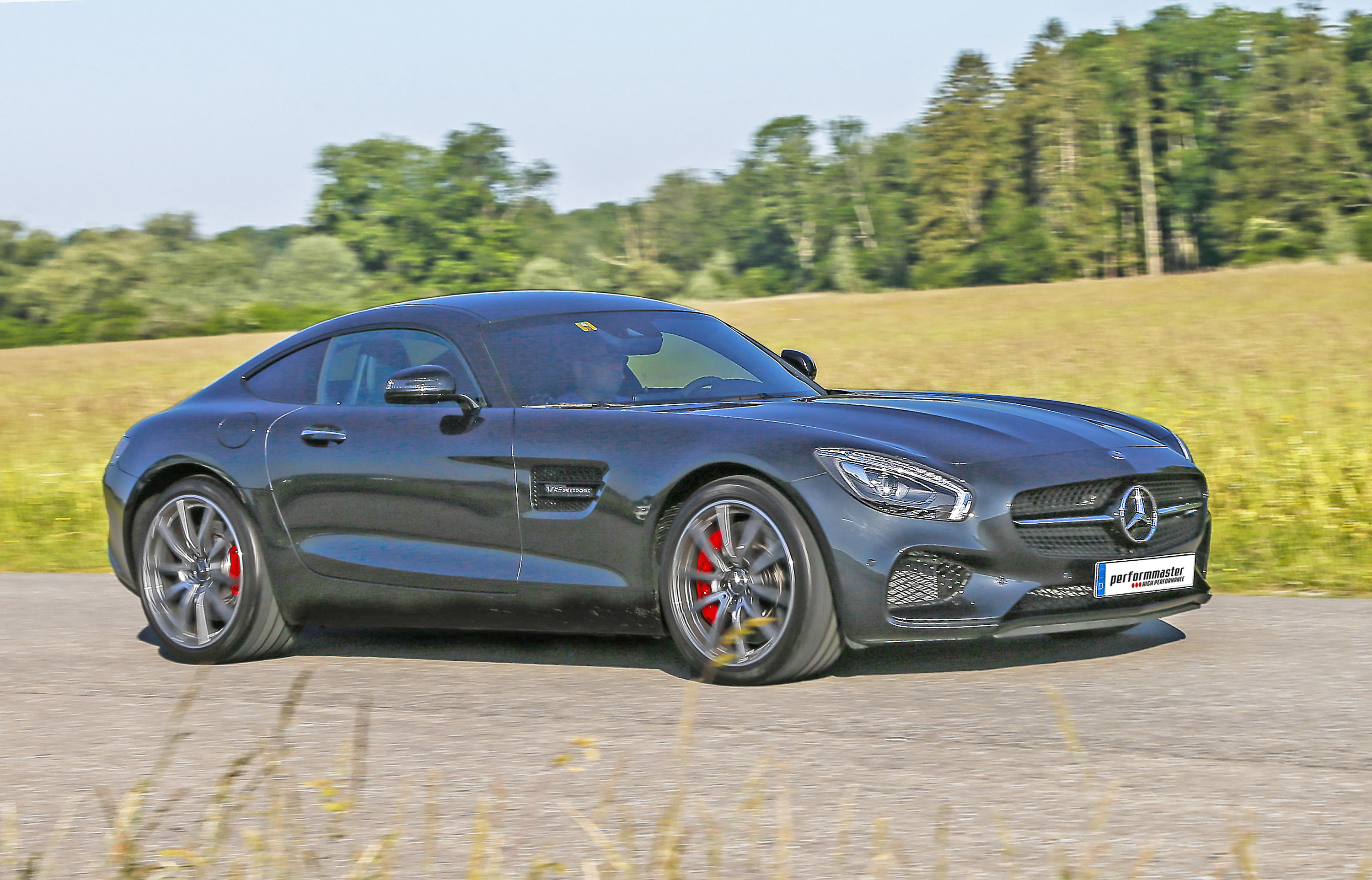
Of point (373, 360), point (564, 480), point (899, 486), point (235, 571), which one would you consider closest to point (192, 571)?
point (235, 571)

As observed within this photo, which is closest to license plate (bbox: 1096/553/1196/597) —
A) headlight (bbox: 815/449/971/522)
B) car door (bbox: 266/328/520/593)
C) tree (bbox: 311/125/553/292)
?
headlight (bbox: 815/449/971/522)

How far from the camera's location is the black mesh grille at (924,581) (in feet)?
18.1

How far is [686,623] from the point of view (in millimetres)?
5844

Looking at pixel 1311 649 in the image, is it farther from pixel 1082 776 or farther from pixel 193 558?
pixel 193 558

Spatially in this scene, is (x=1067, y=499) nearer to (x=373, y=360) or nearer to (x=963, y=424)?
(x=963, y=424)

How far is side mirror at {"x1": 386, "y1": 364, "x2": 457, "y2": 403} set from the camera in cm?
637

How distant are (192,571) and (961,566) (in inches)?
132

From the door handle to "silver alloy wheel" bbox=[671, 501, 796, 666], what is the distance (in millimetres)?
1689

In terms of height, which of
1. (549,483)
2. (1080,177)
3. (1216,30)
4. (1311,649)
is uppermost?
(1216,30)

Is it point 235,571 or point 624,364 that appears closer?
point 624,364

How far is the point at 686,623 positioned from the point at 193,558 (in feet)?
7.96

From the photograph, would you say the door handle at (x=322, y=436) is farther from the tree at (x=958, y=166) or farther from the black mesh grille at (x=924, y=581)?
the tree at (x=958, y=166)

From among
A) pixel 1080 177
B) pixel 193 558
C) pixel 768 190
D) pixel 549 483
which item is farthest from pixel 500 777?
pixel 768 190

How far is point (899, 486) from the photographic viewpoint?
5.59m
